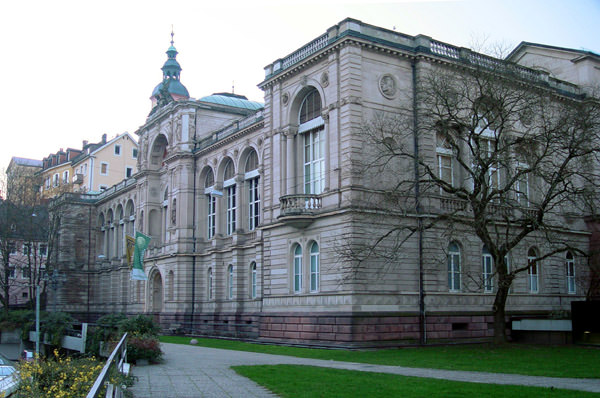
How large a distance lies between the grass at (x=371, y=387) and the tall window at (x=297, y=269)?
1578cm

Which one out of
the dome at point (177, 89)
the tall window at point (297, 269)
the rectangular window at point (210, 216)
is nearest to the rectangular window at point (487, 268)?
the tall window at point (297, 269)

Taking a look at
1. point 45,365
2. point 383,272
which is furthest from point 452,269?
point 45,365

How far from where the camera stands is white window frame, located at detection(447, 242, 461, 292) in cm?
3591

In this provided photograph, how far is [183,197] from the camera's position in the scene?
55.8 metres

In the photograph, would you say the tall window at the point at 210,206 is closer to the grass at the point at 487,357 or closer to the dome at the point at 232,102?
the dome at the point at 232,102

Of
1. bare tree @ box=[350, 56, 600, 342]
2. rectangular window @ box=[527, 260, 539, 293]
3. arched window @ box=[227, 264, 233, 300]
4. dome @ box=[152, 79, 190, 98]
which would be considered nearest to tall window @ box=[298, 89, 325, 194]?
bare tree @ box=[350, 56, 600, 342]

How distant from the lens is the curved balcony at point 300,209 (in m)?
34.9

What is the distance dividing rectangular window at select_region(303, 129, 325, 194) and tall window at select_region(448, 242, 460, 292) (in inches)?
310

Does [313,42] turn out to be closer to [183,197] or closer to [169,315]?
[183,197]

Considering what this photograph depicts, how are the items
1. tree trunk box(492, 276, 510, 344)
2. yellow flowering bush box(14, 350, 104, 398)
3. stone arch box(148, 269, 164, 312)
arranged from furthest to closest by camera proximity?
1. stone arch box(148, 269, 164, 312)
2. tree trunk box(492, 276, 510, 344)
3. yellow flowering bush box(14, 350, 104, 398)

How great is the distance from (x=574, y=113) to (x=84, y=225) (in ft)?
219

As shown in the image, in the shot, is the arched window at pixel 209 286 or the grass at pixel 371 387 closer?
the grass at pixel 371 387

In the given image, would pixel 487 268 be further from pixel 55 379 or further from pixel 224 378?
pixel 55 379

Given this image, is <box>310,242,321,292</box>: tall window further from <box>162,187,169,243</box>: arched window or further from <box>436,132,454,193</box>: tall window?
<box>162,187,169,243</box>: arched window
